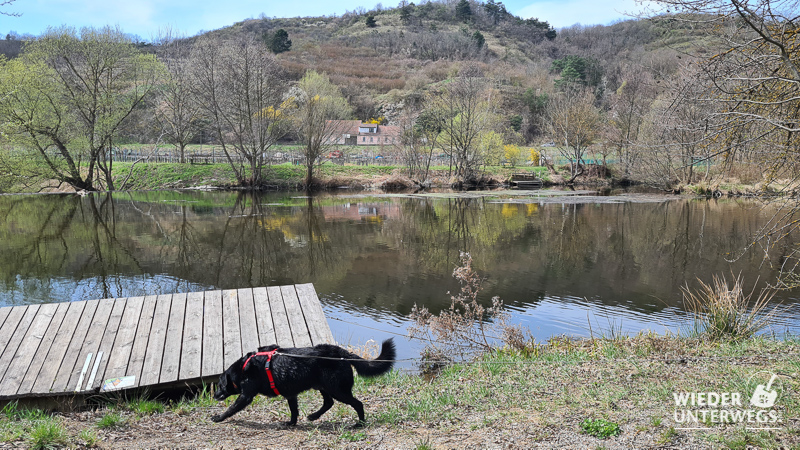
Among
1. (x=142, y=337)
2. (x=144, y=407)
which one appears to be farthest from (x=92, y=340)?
(x=144, y=407)

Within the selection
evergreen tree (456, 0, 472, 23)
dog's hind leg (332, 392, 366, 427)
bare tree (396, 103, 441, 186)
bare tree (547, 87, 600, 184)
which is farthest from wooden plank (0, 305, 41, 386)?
evergreen tree (456, 0, 472, 23)

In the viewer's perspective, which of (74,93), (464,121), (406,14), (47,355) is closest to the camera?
(47,355)

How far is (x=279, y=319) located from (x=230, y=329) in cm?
75

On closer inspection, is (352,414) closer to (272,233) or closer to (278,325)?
(278,325)

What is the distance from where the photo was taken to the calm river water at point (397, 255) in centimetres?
1111

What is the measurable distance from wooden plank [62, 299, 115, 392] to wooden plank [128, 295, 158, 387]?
47 centimetres

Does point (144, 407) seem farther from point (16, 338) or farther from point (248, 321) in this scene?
point (16, 338)

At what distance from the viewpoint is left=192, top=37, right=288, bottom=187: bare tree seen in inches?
1497

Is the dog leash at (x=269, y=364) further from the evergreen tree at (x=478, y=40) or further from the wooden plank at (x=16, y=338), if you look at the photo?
the evergreen tree at (x=478, y=40)

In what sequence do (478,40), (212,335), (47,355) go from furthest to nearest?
(478,40)
(212,335)
(47,355)

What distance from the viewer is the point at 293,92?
68.4 meters

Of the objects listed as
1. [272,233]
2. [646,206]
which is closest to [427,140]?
[646,206]

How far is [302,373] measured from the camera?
474 centimetres

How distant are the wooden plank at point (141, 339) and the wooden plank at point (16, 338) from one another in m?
1.45
